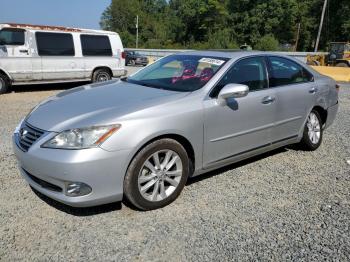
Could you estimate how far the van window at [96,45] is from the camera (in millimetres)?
11645

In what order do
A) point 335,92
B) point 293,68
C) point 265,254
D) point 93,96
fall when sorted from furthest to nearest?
point 335,92 < point 293,68 < point 93,96 < point 265,254

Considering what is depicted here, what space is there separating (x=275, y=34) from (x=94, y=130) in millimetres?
62393

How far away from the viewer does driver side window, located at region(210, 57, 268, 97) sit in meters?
4.22

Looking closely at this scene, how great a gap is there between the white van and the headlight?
8176 millimetres

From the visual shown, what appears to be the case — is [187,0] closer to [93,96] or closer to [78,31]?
[78,31]

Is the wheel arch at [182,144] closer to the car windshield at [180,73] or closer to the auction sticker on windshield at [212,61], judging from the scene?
the car windshield at [180,73]

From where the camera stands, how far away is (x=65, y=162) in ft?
10.2

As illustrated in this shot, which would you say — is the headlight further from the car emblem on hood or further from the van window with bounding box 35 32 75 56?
the van window with bounding box 35 32 75 56

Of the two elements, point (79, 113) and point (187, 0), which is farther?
point (187, 0)

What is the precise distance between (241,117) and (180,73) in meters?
0.93

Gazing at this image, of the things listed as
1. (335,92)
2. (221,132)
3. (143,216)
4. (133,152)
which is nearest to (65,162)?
(133,152)

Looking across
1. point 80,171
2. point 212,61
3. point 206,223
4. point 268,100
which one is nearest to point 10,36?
point 212,61

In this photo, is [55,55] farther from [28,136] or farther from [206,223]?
[206,223]

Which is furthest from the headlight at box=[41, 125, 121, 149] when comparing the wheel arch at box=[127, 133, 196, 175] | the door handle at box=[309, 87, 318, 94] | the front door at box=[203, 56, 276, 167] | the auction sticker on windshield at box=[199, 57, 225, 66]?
the door handle at box=[309, 87, 318, 94]
